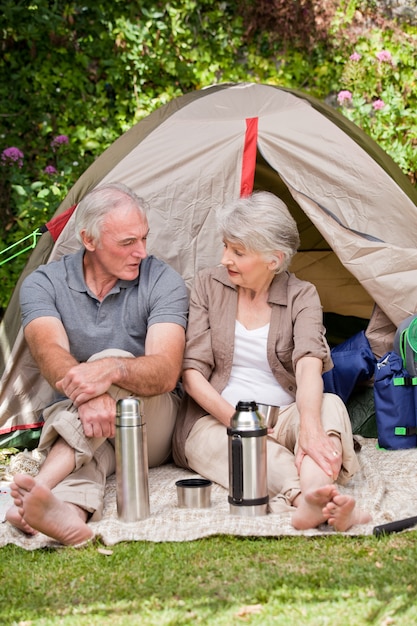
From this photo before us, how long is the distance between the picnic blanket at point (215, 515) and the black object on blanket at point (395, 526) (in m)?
0.04

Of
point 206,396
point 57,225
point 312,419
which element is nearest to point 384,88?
point 57,225

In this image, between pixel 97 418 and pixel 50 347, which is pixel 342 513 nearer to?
pixel 97 418

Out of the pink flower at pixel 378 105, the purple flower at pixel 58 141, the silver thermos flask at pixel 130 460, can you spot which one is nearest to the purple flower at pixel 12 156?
the purple flower at pixel 58 141

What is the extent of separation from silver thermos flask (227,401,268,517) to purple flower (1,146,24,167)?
11.0ft

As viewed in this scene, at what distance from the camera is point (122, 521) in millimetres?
2367

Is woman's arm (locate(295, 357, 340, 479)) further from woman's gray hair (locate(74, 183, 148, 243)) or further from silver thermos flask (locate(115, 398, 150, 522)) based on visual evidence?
woman's gray hair (locate(74, 183, 148, 243))

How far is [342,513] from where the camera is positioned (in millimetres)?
2186

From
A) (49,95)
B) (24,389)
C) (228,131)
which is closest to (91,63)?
(49,95)

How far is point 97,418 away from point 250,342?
2.02 ft

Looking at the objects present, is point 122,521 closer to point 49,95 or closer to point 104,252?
point 104,252

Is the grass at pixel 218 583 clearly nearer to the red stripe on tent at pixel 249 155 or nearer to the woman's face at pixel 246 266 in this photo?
the woman's face at pixel 246 266

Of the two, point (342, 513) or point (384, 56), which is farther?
point (384, 56)

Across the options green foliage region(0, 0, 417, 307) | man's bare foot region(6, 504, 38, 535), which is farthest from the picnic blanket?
green foliage region(0, 0, 417, 307)

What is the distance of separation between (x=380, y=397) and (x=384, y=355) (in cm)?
19
